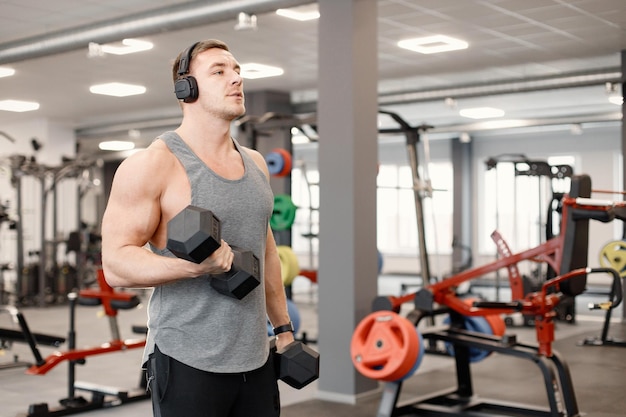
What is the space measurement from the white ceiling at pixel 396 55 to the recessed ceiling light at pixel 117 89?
156mm

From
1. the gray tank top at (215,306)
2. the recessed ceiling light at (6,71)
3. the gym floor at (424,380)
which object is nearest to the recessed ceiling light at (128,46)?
the recessed ceiling light at (6,71)

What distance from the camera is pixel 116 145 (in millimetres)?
15406

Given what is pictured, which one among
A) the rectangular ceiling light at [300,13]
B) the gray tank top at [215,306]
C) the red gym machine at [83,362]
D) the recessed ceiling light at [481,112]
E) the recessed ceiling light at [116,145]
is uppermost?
the rectangular ceiling light at [300,13]

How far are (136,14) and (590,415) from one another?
13.1ft

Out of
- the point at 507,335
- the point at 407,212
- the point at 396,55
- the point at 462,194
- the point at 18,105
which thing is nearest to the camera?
the point at 507,335

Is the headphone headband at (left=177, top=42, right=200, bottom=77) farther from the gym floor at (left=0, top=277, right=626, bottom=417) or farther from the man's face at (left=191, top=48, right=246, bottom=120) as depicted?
the gym floor at (left=0, top=277, right=626, bottom=417)

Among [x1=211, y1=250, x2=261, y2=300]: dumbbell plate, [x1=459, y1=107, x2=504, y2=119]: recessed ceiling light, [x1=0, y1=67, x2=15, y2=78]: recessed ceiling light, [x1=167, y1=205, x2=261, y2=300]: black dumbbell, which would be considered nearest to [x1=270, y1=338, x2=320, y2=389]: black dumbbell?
[x1=211, y1=250, x2=261, y2=300]: dumbbell plate

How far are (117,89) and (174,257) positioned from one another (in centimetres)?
847

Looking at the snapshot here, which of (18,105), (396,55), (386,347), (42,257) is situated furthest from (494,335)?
(18,105)

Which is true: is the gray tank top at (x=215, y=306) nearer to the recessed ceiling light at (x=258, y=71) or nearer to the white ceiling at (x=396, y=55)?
the white ceiling at (x=396, y=55)

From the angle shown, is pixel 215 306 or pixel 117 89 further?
pixel 117 89

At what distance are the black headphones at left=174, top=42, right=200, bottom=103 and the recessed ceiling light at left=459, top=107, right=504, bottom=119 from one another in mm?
9929

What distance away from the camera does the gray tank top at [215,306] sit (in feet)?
5.03

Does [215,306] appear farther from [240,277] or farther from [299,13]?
[299,13]
